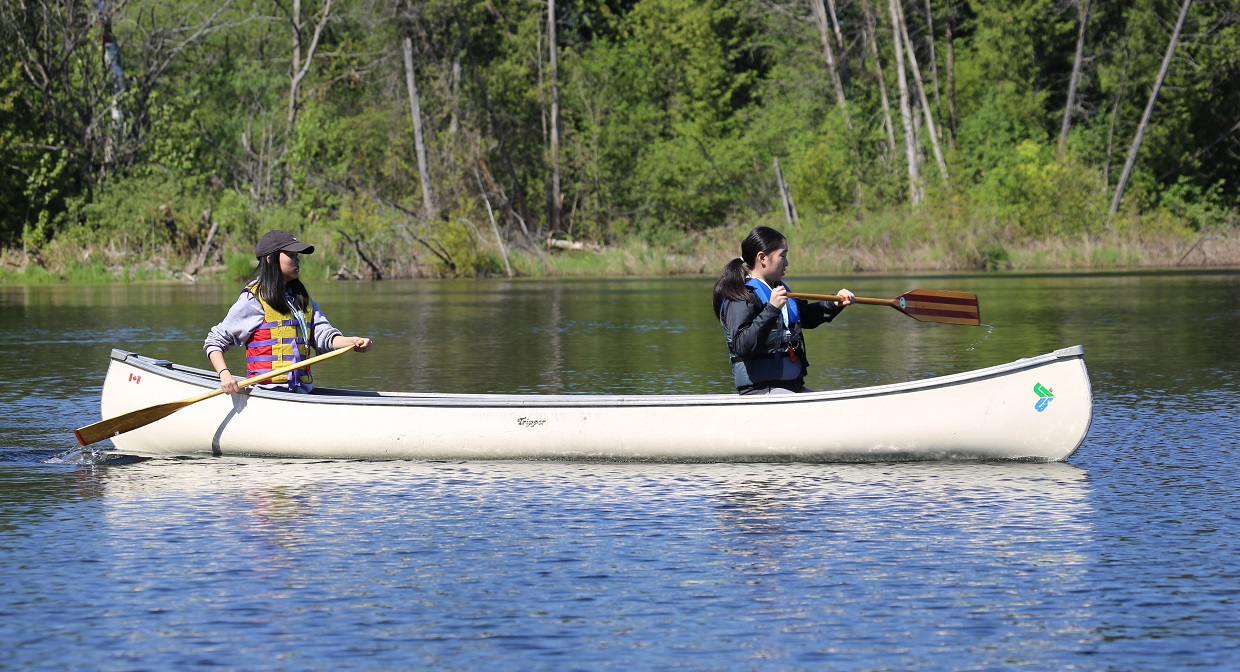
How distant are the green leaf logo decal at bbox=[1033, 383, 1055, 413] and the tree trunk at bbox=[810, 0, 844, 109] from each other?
130 ft

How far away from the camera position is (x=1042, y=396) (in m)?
8.91

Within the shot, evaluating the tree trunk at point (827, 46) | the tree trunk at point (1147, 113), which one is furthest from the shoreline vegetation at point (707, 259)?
the tree trunk at point (827, 46)

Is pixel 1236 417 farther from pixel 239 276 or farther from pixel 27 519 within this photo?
pixel 239 276

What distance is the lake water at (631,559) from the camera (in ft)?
17.9

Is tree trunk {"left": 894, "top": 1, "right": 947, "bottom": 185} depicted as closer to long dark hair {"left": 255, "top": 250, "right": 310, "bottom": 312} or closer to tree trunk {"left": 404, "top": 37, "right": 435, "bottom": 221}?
tree trunk {"left": 404, "top": 37, "right": 435, "bottom": 221}

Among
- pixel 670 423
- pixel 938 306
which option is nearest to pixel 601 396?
pixel 670 423

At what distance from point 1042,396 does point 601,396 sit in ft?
8.19

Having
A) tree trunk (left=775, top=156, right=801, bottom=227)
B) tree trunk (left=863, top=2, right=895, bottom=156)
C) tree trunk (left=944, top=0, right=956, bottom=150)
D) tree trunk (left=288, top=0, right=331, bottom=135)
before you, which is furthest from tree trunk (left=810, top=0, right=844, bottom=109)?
tree trunk (left=288, top=0, right=331, bottom=135)

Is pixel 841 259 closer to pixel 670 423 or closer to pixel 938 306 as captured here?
pixel 938 306

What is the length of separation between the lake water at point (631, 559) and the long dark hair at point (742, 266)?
2.60ft

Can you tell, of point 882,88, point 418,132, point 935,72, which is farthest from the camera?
point 935,72

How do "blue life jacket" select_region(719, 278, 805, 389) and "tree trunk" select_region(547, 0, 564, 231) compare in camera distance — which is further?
"tree trunk" select_region(547, 0, 564, 231)

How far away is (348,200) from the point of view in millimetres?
40906

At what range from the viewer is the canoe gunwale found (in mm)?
8852
